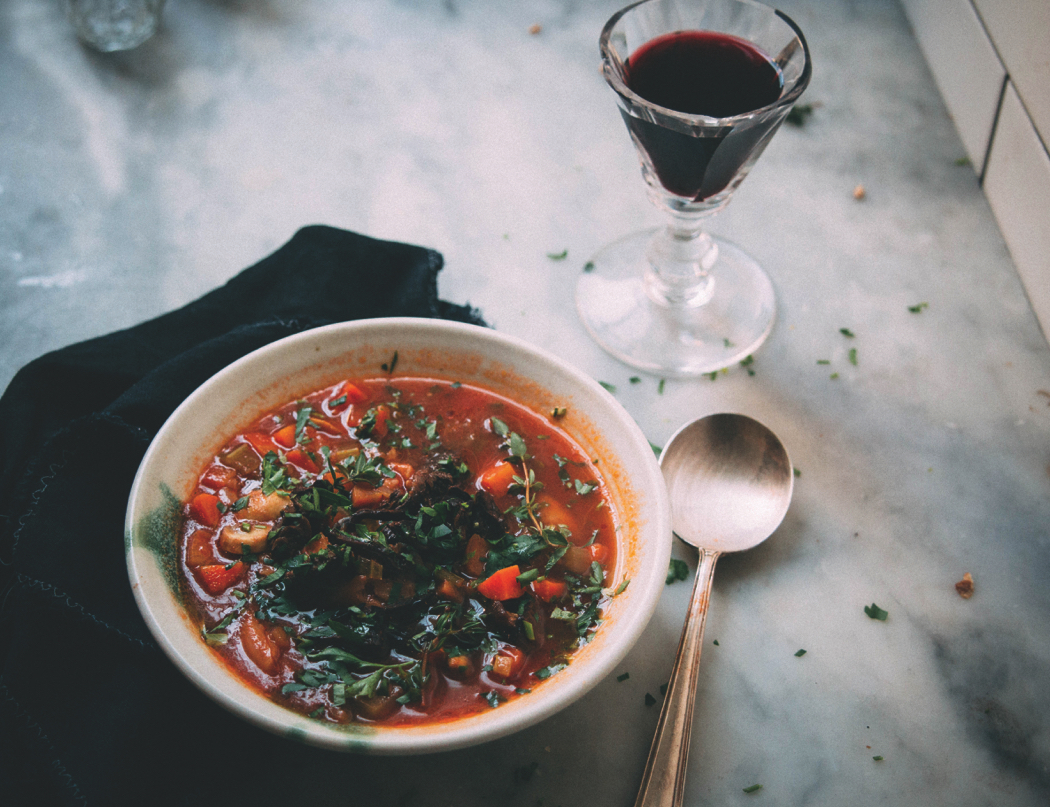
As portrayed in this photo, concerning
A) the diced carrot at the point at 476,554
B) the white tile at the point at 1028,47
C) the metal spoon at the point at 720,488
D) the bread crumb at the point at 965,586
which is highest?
the white tile at the point at 1028,47

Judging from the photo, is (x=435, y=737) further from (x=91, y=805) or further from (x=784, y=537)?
(x=784, y=537)

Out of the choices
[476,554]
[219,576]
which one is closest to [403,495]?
[476,554]

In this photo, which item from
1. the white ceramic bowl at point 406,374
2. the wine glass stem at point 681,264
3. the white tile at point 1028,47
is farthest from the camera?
the wine glass stem at point 681,264

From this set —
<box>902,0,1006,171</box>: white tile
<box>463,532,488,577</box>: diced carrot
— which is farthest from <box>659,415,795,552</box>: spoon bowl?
<box>902,0,1006,171</box>: white tile

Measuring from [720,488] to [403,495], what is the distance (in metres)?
0.88

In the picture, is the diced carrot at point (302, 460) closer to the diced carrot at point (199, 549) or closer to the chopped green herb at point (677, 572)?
the diced carrot at point (199, 549)

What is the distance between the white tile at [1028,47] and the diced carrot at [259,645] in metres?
2.63

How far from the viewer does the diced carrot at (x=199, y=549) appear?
1819 millimetres

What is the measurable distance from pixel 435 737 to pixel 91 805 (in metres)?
0.80

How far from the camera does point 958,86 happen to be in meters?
2.94

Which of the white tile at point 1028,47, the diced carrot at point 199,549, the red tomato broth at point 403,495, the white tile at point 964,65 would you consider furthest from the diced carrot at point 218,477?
the white tile at point 964,65

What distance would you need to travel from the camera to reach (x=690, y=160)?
6.98 ft

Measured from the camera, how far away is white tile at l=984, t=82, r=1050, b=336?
2.49m

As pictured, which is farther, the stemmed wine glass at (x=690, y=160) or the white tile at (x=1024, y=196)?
the white tile at (x=1024, y=196)
